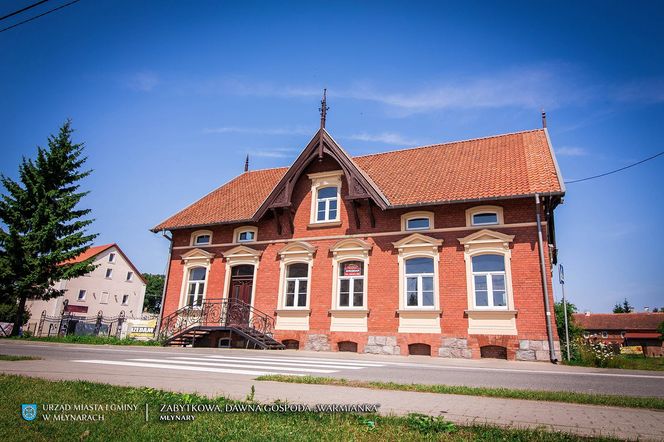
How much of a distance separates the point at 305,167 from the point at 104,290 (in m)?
36.5

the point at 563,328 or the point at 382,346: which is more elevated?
the point at 563,328

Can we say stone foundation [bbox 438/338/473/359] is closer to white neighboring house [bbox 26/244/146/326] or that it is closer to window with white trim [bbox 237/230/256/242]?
window with white trim [bbox 237/230/256/242]

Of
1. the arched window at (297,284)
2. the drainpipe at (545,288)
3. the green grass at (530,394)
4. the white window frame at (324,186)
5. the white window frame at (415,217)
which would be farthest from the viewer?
the white window frame at (324,186)

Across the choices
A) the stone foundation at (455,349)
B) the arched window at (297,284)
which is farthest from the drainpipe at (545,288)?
the arched window at (297,284)

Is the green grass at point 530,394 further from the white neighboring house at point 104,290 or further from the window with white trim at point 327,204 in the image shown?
the white neighboring house at point 104,290

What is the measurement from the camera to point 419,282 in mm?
15898

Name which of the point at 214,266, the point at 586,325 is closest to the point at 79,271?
the point at 214,266

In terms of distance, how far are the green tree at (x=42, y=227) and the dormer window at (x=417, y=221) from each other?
19.9 metres

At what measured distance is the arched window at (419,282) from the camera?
51.4ft

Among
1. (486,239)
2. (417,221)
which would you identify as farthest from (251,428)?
(417,221)

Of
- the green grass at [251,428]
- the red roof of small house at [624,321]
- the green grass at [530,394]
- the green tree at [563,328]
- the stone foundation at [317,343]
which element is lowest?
the green grass at [251,428]

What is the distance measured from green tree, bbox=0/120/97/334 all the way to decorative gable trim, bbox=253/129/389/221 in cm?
1360

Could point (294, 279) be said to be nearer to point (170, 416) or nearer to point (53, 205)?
point (170, 416)

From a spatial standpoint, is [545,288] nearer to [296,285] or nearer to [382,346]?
[382,346]
